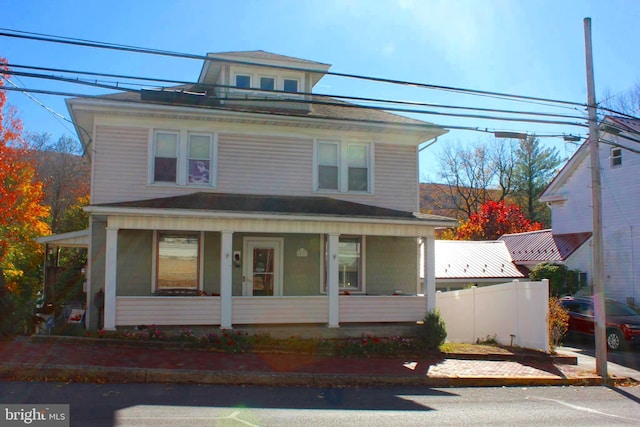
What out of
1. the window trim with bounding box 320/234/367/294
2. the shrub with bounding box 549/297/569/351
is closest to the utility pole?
the shrub with bounding box 549/297/569/351

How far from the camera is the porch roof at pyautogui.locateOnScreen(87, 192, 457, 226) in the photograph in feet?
43.1

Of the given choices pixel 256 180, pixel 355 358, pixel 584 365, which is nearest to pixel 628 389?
pixel 584 365

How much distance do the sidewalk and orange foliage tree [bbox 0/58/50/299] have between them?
586 inches

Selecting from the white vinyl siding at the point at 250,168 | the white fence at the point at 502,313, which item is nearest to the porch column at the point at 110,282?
the white vinyl siding at the point at 250,168

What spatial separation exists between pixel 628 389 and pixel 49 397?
10.8 metres

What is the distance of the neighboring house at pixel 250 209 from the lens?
43.3 ft

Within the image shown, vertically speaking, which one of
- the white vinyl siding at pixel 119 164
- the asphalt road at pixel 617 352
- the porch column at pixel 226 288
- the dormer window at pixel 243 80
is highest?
the dormer window at pixel 243 80

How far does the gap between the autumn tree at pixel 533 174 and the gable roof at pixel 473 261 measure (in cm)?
2039

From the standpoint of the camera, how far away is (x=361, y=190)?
16094mm

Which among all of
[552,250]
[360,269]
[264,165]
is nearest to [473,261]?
[552,250]

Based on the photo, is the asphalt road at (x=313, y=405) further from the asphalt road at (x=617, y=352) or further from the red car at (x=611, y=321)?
the red car at (x=611, y=321)

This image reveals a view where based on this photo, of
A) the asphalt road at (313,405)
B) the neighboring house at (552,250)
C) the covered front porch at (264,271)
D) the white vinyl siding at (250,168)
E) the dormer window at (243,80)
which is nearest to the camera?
the asphalt road at (313,405)

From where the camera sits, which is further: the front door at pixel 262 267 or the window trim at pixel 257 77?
the window trim at pixel 257 77

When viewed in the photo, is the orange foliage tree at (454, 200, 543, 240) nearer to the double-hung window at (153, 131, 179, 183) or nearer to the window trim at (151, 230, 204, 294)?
the window trim at (151, 230, 204, 294)
